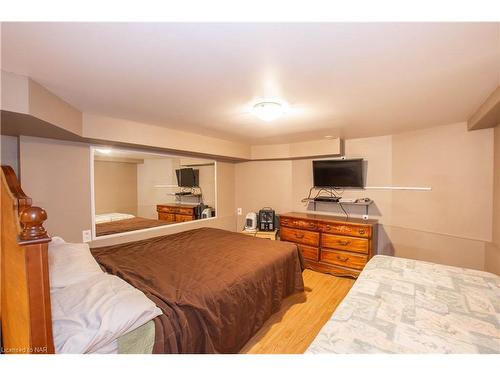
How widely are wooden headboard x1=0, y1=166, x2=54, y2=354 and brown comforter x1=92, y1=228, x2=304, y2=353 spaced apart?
0.51 metres

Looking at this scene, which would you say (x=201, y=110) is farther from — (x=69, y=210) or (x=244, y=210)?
(x=244, y=210)

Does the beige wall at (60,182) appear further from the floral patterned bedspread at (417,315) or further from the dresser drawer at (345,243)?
the dresser drawer at (345,243)

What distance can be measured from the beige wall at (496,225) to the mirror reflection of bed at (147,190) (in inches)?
148

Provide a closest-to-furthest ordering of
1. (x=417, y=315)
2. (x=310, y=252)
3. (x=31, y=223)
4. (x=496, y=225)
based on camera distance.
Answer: (x=31, y=223)
(x=417, y=315)
(x=496, y=225)
(x=310, y=252)

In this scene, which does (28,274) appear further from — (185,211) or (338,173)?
(338,173)

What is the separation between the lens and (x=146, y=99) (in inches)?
70.5

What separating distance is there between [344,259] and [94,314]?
301cm

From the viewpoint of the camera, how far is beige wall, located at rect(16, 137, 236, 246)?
1.96 metres

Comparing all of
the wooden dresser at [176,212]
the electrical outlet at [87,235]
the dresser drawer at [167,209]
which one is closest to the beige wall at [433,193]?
the wooden dresser at [176,212]

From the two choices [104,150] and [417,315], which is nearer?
[417,315]

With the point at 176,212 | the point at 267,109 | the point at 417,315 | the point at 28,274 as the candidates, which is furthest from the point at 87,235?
the point at 417,315

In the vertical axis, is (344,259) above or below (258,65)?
below

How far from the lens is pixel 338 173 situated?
11.6ft

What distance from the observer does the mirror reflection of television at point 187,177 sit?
3.52 meters
